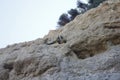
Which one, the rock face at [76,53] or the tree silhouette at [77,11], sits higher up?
the tree silhouette at [77,11]

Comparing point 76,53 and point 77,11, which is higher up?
point 77,11

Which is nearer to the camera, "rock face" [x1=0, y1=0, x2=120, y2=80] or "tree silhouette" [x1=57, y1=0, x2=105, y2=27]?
"rock face" [x1=0, y1=0, x2=120, y2=80]

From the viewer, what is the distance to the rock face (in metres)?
5.01

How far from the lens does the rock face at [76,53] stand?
5012mm

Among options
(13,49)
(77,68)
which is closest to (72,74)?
(77,68)

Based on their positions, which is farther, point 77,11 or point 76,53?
point 77,11

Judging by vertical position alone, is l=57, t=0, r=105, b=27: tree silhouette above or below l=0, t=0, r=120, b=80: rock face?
above

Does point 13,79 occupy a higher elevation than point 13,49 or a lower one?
lower

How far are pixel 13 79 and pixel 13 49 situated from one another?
108 centimetres

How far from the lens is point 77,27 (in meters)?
6.23

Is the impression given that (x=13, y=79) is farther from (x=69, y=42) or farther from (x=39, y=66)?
(x=69, y=42)

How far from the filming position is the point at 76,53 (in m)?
5.65

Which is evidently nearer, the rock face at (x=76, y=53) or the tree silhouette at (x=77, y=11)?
the rock face at (x=76, y=53)

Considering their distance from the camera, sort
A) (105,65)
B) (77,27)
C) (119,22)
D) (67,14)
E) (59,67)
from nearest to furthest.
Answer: (105,65) → (59,67) → (119,22) → (77,27) → (67,14)
